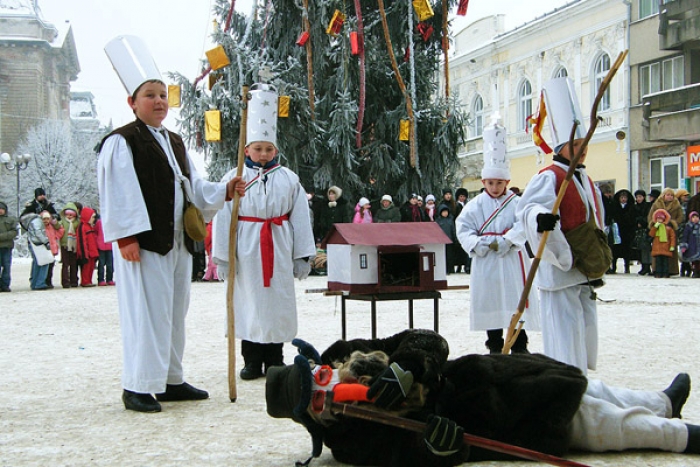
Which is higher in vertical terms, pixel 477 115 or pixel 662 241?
pixel 477 115

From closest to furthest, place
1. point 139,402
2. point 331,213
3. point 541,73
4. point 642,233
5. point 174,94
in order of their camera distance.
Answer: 1. point 139,402
2. point 642,233
3. point 331,213
4. point 174,94
5. point 541,73

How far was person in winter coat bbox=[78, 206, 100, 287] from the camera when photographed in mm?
17000

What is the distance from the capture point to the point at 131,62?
5.44 m

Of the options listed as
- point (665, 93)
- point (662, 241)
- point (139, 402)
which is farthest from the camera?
point (665, 93)

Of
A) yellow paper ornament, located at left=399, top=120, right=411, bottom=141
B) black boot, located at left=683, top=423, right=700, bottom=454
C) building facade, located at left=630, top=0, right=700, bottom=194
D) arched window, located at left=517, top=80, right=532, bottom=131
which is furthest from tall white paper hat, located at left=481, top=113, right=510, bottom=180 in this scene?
arched window, located at left=517, top=80, right=532, bottom=131

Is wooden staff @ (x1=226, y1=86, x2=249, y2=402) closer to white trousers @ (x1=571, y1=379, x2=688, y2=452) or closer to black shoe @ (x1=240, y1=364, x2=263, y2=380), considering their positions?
black shoe @ (x1=240, y1=364, x2=263, y2=380)

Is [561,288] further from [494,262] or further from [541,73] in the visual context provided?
[541,73]

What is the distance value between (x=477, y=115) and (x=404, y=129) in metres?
18.8

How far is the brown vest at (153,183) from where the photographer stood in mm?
5160

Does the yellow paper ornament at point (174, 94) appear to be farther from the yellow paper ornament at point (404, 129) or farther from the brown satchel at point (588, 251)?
the brown satchel at point (588, 251)

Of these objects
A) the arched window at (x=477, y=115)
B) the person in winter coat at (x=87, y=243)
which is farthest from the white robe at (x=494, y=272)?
the arched window at (x=477, y=115)

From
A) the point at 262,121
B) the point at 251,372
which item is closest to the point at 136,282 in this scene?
the point at 251,372

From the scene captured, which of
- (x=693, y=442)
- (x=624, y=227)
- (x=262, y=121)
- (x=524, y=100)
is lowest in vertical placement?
(x=693, y=442)

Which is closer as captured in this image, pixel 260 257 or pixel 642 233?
pixel 260 257
